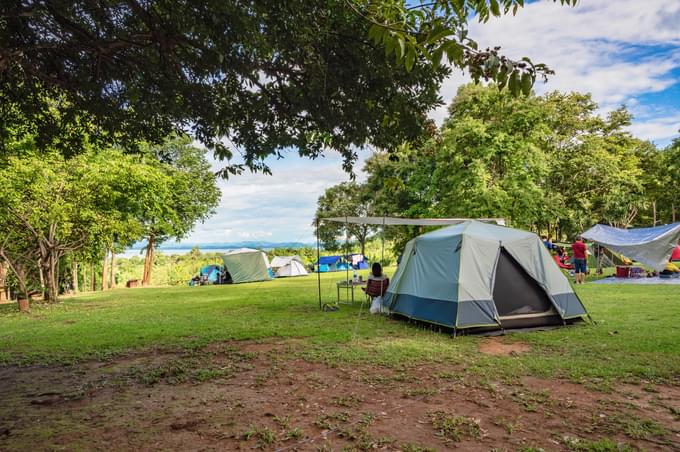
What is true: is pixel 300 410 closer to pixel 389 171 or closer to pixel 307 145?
pixel 307 145

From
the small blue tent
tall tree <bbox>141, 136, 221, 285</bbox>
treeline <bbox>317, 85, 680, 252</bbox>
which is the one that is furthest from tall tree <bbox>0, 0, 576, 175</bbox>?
the small blue tent

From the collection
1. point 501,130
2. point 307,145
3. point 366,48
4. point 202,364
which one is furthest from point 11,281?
point 501,130

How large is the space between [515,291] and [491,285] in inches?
22.3

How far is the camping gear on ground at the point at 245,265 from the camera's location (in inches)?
948

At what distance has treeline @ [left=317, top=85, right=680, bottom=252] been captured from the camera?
1881cm

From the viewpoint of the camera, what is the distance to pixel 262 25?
4.27 metres

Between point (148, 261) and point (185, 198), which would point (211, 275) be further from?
point (185, 198)

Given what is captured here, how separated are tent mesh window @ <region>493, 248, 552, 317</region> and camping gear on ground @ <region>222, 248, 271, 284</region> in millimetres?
18401

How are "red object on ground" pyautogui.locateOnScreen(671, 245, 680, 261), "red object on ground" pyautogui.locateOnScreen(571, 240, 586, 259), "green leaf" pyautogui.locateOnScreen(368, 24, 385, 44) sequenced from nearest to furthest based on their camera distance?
"green leaf" pyautogui.locateOnScreen(368, 24, 385, 44) < "red object on ground" pyautogui.locateOnScreen(571, 240, 586, 259) < "red object on ground" pyautogui.locateOnScreen(671, 245, 680, 261)

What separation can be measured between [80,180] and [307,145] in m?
10.0

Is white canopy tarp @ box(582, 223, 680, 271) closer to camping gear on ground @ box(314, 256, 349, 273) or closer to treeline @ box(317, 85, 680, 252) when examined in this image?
treeline @ box(317, 85, 680, 252)

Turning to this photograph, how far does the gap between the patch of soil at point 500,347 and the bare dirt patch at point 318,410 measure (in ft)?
3.59

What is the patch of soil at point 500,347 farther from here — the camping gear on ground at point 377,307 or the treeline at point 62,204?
the treeline at point 62,204

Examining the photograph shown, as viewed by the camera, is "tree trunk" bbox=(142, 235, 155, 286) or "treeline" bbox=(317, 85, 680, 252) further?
"tree trunk" bbox=(142, 235, 155, 286)
